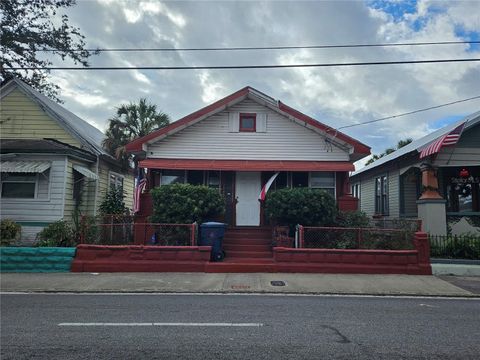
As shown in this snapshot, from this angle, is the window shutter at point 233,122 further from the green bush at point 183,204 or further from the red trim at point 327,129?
the green bush at point 183,204

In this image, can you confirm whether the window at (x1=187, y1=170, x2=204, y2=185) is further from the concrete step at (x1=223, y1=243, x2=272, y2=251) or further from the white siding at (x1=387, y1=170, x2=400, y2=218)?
the white siding at (x1=387, y1=170, x2=400, y2=218)

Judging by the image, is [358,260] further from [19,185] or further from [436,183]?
[19,185]

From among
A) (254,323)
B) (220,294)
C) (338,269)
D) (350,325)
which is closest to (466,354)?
(350,325)

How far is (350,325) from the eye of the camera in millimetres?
5598

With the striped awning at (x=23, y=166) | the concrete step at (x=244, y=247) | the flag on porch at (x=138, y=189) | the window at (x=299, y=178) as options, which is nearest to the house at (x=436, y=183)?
the window at (x=299, y=178)

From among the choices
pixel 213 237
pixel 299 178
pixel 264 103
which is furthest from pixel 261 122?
pixel 213 237

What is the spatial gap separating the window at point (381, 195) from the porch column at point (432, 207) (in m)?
5.38

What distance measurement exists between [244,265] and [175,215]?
266 centimetres

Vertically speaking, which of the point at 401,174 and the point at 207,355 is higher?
the point at 401,174

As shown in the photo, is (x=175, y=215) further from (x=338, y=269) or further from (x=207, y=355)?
(x=207, y=355)

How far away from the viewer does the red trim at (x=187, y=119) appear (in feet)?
45.4

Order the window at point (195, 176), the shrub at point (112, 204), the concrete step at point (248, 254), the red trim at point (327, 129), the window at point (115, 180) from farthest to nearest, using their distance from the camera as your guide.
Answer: the window at point (115, 180)
the shrub at point (112, 204)
the window at point (195, 176)
the red trim at point (327, 129)
the concrete step at point (248, 254)

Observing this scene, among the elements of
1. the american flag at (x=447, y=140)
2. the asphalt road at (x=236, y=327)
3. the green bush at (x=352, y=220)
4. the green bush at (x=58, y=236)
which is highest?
the american flag at (x=447, y=140)

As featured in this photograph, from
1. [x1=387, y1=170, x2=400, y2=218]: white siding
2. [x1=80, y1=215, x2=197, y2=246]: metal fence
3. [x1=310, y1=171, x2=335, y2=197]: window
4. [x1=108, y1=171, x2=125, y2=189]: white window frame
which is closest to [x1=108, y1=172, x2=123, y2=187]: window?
[x1=108, y1=171, x2=125, y2=189]: white window frame
